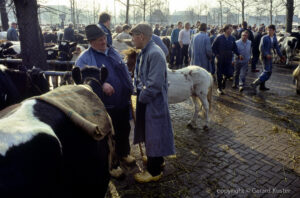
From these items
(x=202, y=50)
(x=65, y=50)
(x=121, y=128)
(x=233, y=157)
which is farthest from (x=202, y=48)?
(x=121, y=128)

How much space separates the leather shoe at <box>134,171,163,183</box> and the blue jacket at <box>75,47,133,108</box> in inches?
43.8

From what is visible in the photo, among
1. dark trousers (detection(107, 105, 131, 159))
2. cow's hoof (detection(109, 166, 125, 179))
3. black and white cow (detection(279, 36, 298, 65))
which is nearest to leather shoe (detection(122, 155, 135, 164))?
dark trousers (detection(107, 105, 131, 159))

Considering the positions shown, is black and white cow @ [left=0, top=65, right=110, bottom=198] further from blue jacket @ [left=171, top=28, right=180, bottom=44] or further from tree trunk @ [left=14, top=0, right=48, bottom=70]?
blue jacket @ [left=171, top=28, right=180, bottom=44]

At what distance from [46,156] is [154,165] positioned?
244 cm

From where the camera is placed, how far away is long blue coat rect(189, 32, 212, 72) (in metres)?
8.04

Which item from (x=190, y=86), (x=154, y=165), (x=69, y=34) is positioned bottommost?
(x=154, y=165)

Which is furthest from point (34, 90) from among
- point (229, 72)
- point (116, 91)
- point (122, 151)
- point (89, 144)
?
point (229, 72)

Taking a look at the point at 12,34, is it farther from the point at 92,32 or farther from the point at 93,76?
the point at 93,76

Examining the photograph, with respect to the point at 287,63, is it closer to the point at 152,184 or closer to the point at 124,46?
the point at 124,46

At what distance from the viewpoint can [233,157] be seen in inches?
179

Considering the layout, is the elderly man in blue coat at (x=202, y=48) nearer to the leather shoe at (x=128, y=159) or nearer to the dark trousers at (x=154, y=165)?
the leather shoe at (x=128, y=159)

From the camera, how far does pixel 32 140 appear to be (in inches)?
54.4

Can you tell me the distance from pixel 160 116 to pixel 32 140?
86.4 inches

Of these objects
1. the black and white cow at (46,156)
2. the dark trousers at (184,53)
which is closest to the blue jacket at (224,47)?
the dark trousers at (184,53)
